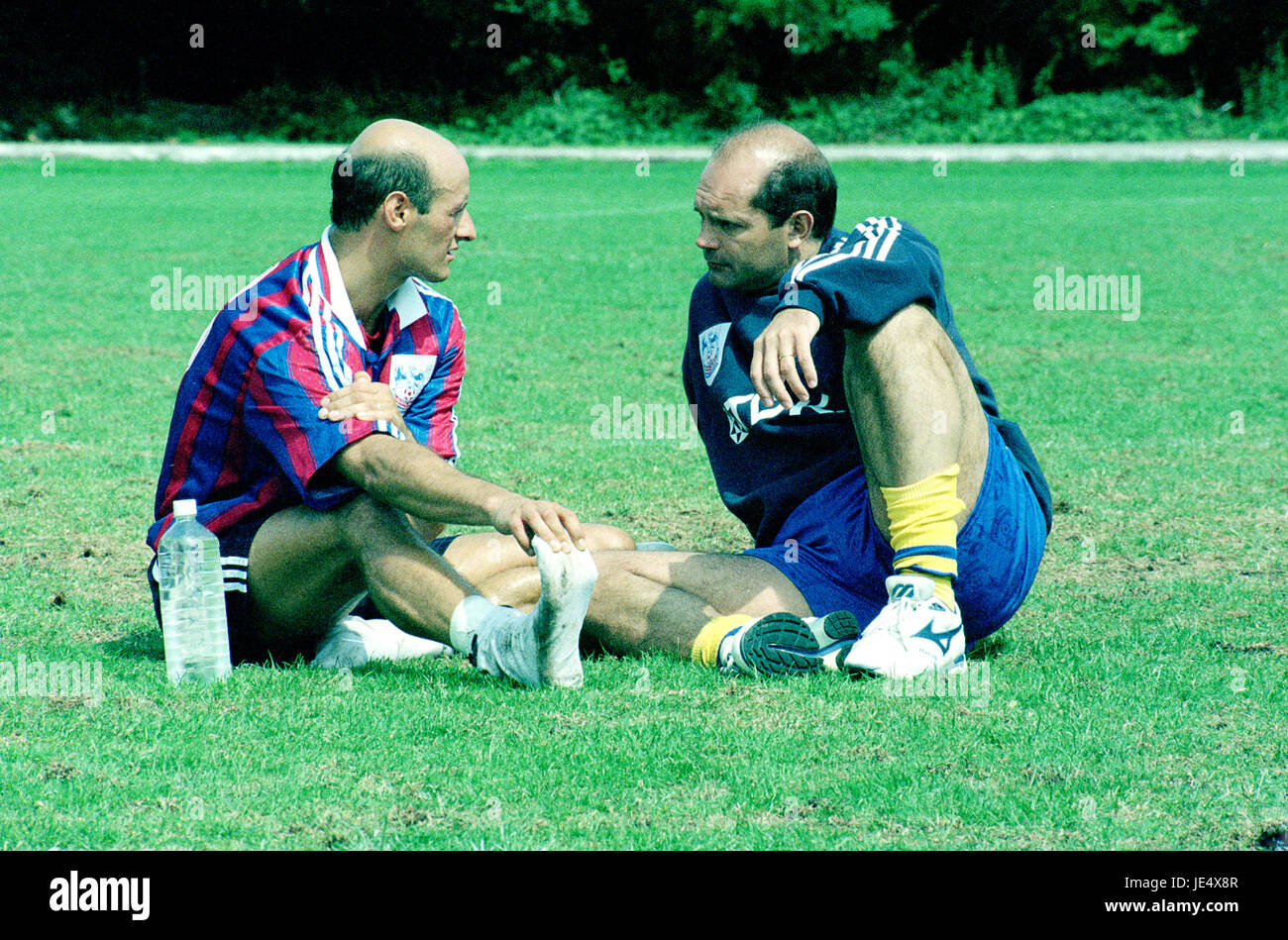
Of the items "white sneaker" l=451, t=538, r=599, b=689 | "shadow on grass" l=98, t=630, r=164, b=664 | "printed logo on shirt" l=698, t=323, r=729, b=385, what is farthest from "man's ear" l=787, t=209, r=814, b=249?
"shadow on grass" l=98, t=630, r=164, b=664

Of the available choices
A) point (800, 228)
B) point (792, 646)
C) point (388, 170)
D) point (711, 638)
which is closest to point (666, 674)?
point (711, 638)

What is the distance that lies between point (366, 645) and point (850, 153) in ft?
94.8

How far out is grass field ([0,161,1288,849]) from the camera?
3.22m

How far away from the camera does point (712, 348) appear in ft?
15.5

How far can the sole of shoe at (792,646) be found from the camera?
407 centimetres

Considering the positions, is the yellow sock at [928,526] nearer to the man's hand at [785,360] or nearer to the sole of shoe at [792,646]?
the sole of shoe at [792,646]

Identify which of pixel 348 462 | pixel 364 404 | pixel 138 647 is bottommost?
pixel 138 647

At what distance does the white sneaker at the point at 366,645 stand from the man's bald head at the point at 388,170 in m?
1.14

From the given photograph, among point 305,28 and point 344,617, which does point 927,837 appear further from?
point 305,28

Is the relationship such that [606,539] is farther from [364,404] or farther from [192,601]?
[192,601]

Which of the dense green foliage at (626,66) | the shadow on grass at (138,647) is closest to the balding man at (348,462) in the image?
the shadow on grass at (138,647)

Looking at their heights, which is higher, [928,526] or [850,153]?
[850,153]
